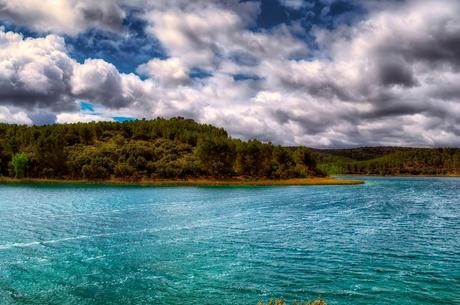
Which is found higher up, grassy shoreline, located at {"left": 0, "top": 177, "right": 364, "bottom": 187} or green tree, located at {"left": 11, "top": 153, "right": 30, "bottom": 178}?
green tree, located at {"left": 11, "top": 153, "right": 30, "bottom": 178}

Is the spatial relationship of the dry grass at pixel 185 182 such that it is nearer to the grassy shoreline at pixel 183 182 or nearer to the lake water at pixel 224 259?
the grassy shoreline at pixel 183 182

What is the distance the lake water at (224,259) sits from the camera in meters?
26.0

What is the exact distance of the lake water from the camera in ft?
85.3

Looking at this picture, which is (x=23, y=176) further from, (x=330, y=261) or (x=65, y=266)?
(x=330, y=261)

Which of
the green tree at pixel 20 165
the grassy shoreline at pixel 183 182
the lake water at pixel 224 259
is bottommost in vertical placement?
the lake water at pixel 224 259

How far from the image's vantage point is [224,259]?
116ft

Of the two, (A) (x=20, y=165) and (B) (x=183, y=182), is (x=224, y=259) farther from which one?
(A) (x=20, y=165)

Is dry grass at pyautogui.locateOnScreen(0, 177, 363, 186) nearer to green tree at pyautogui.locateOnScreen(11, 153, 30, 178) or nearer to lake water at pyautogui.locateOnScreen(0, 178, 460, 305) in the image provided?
green tree at pyautogui.locateOnScreen(11, 153, 30, 178)

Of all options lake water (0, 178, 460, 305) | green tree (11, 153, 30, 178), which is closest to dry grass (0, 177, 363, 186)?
green tree (11, 153, 30, 178)

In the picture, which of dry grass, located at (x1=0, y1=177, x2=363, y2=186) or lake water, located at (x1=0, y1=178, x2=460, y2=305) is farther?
dry grass, located at (x1=0, y1=177, x2=363, y2=186)

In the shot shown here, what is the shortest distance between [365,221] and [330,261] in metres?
29.8

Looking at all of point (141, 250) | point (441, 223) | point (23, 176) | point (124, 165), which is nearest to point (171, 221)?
point (141, 250)

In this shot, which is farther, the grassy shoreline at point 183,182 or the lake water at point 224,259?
the grassy shoreline at point 183,182

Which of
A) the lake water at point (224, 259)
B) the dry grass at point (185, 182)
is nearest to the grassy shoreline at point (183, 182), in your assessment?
the dry grass at point (185, 182)
